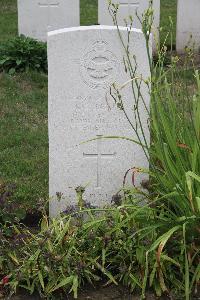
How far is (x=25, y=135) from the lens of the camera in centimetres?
631

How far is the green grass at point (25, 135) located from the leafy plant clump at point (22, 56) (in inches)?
7.5

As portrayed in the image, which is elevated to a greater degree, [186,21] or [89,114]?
[186,21]

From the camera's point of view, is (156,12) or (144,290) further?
(156,12)

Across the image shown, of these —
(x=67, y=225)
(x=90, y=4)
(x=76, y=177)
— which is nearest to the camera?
(x=67, y=225)

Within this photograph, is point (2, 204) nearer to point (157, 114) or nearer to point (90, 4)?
point (157, 114)

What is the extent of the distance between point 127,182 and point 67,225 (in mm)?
583

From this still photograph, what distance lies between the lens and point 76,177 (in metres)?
4.40

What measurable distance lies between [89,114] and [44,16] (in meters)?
5.52

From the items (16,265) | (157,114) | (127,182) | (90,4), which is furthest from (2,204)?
(90,4)

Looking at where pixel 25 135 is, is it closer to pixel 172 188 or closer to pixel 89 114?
pixel 89 114

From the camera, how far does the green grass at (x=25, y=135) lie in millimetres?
5199

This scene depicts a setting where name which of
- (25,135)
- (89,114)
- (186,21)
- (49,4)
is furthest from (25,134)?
(186,21)

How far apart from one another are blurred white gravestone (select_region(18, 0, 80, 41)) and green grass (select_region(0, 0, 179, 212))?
5.21ft

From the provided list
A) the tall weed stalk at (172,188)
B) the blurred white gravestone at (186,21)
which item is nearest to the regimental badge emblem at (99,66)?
the tall weed stalk at (172,188)
